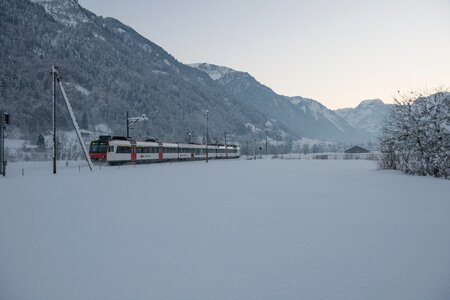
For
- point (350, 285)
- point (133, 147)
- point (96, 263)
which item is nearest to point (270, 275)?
point (350, 285)

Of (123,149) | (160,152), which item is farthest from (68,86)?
(123,149)

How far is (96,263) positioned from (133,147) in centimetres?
3672

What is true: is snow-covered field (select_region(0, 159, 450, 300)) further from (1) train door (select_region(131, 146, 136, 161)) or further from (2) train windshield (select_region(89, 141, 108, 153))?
(1) train door (select_region(131, 146, 136, 161))

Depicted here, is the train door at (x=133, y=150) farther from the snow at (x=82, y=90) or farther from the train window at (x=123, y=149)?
the snow at (x=82, y=90)

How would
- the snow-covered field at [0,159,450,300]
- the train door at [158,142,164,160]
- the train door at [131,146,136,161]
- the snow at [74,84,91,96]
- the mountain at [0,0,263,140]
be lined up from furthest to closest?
1. the snow at [74,84,91,96]
2. the mountain at [0,0,263,140]
3. the train door at [158,142,164,160]
4. the train door at [131,146,136,161]
5. the snow-covered field at [0,159,450,300]

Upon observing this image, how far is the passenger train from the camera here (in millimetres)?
37219

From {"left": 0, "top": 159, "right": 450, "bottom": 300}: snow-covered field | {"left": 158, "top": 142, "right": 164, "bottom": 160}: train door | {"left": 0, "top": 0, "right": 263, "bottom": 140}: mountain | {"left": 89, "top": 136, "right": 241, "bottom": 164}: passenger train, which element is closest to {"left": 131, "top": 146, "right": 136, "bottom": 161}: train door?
{"left": 89, "top": 136, "right": 241, "bottom": 164}: passenger train

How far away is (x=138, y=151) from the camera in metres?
42.6

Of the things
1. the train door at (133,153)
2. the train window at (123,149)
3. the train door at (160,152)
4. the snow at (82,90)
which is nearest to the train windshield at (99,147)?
the train window at (123,149)

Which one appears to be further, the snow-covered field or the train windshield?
the train windshield

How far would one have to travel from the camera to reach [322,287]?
15.6 feet

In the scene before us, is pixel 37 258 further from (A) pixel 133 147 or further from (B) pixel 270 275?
(A) pixel 133 147

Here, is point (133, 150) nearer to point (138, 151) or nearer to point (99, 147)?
point (138, 151)

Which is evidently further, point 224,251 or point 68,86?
point 68,86
